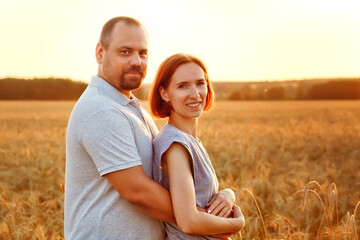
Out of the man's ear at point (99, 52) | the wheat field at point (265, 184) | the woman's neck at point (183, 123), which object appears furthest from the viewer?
the wheat field at point (265, 184)

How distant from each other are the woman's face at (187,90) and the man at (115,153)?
0.25 meters

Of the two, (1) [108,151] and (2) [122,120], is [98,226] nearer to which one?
(1) [108,151]


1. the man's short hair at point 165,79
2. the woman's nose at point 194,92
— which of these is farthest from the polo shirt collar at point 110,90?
the woman's nose at point 194,92

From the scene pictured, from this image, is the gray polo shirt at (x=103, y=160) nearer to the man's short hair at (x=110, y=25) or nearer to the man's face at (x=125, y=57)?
the man's face at (x=125, y=57)

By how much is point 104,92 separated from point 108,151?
0.46 meters

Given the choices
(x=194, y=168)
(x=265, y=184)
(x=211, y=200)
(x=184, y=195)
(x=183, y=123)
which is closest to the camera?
(x=184, y=195)

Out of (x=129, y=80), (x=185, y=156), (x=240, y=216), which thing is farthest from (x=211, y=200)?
(x=129, y=80)

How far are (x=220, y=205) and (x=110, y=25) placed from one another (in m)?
1.30

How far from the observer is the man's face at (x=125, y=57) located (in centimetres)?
265

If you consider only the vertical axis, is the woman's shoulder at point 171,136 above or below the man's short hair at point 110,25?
below

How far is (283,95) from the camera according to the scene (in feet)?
172

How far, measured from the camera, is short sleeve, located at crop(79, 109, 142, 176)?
7.57ft

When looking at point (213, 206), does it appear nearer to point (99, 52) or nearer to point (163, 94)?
point (163, 94)

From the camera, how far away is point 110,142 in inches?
90.9
